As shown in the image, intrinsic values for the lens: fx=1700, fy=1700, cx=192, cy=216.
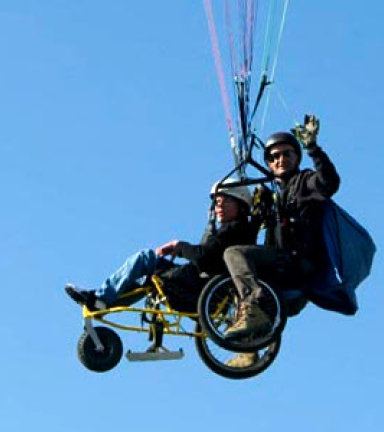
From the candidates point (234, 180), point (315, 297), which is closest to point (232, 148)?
point (234, 180)

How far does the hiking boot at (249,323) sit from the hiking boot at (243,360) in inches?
26.5

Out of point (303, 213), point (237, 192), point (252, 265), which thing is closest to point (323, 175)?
point (303, 213)

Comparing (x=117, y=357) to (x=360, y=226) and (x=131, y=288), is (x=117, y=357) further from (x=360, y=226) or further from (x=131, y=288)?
(x=360, y=226)

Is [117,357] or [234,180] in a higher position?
[234,180]

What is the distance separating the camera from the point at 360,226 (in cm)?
1583

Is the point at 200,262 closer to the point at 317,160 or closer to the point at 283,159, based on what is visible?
the point at 283,159

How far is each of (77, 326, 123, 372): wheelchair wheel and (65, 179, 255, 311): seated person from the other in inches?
15.8

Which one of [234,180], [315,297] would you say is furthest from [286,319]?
[234,180]

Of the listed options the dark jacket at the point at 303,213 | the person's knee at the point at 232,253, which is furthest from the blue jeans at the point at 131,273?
the dark jacket at the point at 303,213

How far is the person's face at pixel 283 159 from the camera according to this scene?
15.7 m

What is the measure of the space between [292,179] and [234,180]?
0.55m

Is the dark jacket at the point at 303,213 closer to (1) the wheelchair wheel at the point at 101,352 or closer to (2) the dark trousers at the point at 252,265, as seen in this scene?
(2) the dark trousers at the point at 252,265

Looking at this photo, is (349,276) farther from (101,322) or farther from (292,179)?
(101,322)

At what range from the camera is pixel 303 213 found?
15500 millimetres
